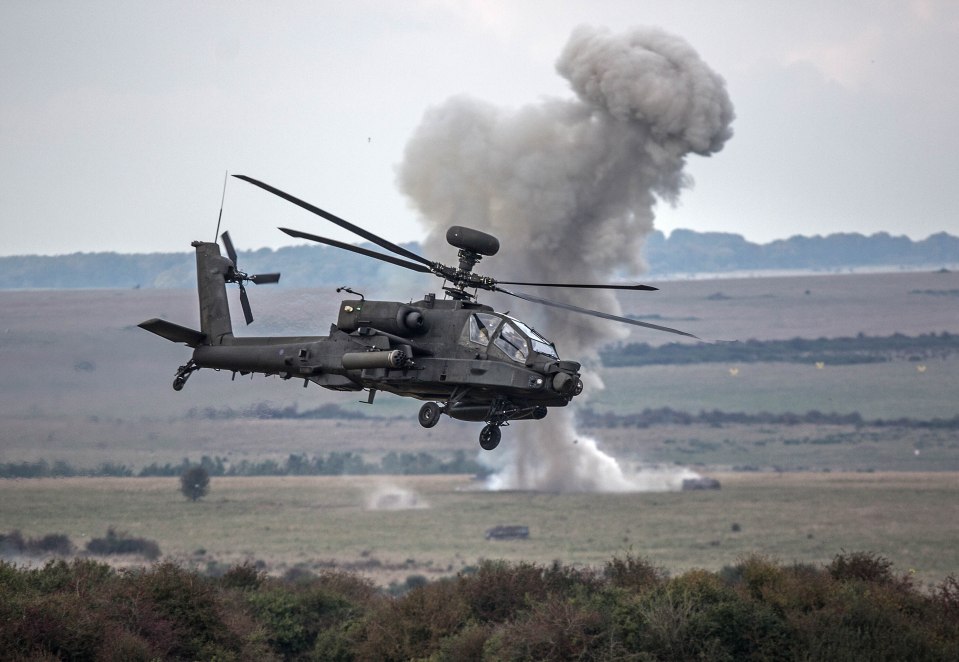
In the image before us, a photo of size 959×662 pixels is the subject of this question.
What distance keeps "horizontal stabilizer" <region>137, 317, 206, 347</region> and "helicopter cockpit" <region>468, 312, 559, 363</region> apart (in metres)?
9.39

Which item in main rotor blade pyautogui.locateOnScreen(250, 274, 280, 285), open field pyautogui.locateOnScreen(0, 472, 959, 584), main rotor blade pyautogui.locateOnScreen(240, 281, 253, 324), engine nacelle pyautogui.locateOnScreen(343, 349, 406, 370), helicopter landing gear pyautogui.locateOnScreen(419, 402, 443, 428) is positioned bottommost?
open field pyautogui.locateOnScreen(0, 472, 959, 584)

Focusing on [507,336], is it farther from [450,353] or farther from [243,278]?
[243,278]

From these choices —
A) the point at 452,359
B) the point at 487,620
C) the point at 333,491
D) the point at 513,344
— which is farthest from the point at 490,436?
the point at 333,491

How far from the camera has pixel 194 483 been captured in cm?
13275

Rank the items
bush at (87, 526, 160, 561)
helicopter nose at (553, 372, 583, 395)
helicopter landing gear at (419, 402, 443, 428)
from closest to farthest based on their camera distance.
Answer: helicopter nose at (553, 372, 583, 395), helicopter landing gear at (419, 402, 443, 428), bush at (87, 526, 160, 561)

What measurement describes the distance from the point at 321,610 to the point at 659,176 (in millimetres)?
38937

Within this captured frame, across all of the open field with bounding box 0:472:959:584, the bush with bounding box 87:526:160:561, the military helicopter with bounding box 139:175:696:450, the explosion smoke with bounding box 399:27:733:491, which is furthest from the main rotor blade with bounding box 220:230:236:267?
the bush with bounding box 87:526:160:561

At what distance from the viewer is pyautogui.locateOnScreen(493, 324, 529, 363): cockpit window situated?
36000mm

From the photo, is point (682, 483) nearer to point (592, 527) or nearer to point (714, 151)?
point (592, 527)

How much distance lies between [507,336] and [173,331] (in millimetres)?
10593

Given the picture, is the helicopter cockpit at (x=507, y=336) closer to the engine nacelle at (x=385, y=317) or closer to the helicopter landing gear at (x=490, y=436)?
the engine nacelle at (x=385, y=317)

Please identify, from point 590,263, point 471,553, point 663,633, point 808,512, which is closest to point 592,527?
point 471,553

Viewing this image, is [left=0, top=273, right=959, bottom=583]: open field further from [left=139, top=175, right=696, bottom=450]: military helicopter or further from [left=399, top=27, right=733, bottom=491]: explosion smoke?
[left=139, top=175, right=696, bottom=450]: military helicopter

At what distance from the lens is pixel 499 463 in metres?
156
